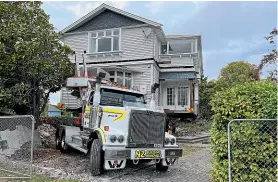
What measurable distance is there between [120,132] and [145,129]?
70cm

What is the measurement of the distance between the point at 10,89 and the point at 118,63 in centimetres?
1028

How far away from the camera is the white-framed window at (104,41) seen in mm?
19938

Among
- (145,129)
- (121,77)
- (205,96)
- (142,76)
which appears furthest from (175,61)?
(145,129)

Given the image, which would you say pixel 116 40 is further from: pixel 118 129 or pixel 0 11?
pixel 118 129

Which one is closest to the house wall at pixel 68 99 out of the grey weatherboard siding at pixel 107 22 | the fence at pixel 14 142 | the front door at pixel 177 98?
the grey weatherboard siding at pixel 107 22

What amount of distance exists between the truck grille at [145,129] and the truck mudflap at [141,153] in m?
0.19

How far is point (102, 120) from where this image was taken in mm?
8055

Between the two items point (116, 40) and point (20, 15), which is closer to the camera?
point (20, 15)

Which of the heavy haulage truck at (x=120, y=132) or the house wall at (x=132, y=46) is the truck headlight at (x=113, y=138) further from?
the house wall at (x=132, y=46)

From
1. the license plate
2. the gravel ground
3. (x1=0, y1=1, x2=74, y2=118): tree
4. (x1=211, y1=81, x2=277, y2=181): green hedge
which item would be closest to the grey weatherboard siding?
(x1=0, y1=1, x2=74, y2=118): tree

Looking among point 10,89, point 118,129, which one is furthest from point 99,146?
point 10,89

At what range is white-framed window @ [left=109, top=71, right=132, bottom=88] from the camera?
19.1 m

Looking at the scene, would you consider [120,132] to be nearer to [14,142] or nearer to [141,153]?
[141,153]

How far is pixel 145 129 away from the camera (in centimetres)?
765
